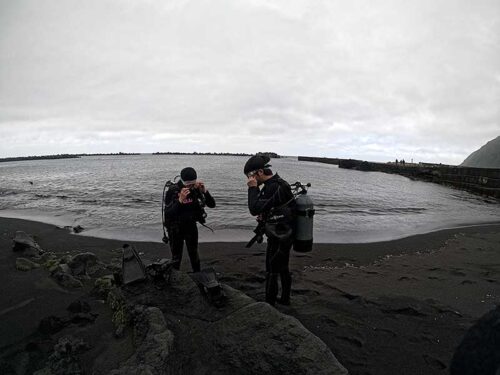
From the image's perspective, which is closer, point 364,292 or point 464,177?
point 364,292

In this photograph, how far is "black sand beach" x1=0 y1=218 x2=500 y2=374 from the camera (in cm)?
394

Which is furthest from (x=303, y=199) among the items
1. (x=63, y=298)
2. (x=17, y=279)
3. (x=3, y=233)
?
(x=3, y=233)

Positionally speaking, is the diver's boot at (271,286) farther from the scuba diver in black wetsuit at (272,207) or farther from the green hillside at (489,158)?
the green hillside at (489,158)

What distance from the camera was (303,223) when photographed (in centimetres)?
478

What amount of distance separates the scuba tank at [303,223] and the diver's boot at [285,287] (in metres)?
0.49

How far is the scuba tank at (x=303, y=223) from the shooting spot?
15.6 ft

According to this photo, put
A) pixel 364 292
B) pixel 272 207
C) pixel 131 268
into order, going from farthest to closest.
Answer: pixel 364 292
pixel 131 268
pixel 272 207

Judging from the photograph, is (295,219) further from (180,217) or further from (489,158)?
(489,158)

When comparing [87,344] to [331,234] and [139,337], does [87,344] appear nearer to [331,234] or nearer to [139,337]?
[139,337]

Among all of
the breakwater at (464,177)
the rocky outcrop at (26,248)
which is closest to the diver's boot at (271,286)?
the rocky outcrop at (26,248)

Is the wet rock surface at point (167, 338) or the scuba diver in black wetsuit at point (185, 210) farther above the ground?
the scuba diver in black wetsuit at point (185, 210)

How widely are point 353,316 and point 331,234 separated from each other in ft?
23.0

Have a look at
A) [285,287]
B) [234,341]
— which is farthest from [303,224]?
[234,341]

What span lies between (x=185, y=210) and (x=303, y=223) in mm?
2302
